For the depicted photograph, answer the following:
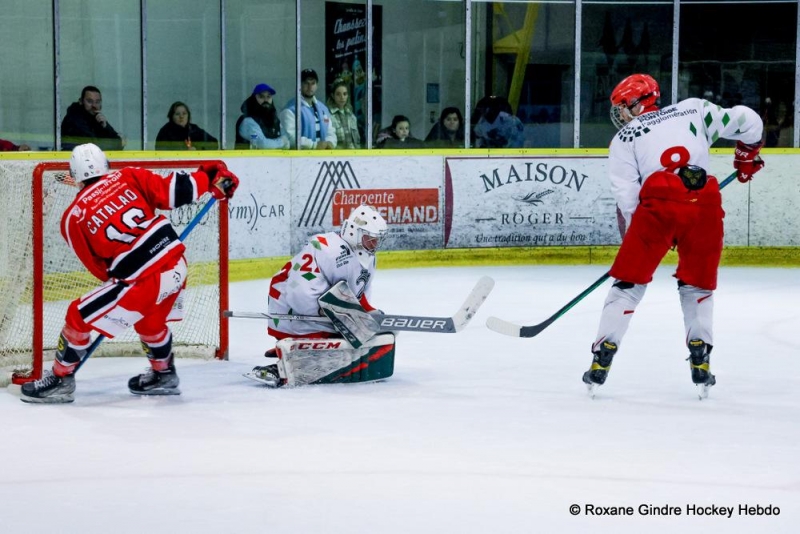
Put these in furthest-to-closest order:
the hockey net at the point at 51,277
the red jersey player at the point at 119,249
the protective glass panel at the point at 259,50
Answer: the protective glass panel at the point at 259,50
the hockey net at the point at 51,277
the red jersey player at the point at 119,249

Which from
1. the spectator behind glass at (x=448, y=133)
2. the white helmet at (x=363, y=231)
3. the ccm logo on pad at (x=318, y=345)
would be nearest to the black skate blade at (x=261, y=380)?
the ccm logo on pad at (x=318, y=345)

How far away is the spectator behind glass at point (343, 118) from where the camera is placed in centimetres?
890

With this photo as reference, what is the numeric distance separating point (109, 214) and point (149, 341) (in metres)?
0.52

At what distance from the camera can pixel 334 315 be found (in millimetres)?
4539

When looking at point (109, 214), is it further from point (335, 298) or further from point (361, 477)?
point (361, 477)

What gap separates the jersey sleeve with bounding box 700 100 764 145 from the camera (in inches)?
174

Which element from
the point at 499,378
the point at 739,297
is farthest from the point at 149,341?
the point at 739,297

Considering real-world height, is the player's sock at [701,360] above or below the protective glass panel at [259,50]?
below

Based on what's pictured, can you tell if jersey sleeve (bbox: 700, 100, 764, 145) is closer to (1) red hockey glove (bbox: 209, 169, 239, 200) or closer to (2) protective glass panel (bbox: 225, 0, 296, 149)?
(1) red hockey glove (bbox: 209, 169, 239, 200)

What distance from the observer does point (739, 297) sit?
24.0 feet

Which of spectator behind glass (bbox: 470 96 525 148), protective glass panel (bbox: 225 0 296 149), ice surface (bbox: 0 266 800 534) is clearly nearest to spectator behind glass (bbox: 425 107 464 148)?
spectator behind glass (bbox: 470 96 525 148)

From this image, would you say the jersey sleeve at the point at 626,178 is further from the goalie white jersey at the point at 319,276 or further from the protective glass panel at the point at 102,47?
the protective glass panel at the point at 102,47

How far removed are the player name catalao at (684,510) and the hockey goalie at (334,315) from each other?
Result: 5.57 ft

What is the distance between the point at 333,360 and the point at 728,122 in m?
1.64
